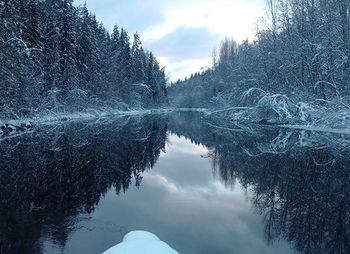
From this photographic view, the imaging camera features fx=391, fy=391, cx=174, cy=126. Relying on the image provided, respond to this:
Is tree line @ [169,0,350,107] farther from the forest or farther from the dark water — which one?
the dark water

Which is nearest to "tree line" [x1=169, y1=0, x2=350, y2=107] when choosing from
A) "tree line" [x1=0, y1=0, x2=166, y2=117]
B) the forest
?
the forest

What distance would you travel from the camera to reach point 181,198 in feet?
37.7

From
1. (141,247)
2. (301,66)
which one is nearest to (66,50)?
(301,66)

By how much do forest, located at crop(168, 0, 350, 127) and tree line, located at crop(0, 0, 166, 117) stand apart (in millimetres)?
18702

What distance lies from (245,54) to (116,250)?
5656cm

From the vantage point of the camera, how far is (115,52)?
69.8 metres

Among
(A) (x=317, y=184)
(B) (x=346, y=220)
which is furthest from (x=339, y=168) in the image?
(B) (x=346, y=220)

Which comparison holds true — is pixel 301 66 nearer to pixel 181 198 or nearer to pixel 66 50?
pixel 66 50

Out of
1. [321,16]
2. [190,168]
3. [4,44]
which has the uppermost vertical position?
[321,16]

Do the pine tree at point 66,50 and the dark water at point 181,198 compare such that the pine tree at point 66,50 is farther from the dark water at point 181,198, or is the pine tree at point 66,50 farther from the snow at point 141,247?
the snow at point 141,247

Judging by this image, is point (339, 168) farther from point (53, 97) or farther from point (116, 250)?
point (53, 97)

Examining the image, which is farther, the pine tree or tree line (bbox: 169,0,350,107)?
the pine tree

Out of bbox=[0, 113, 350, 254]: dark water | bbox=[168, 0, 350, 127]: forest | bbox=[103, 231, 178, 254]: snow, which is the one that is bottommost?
bbox=[0, 113, 350, 254]: dark water

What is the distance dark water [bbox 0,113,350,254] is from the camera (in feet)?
24.4
